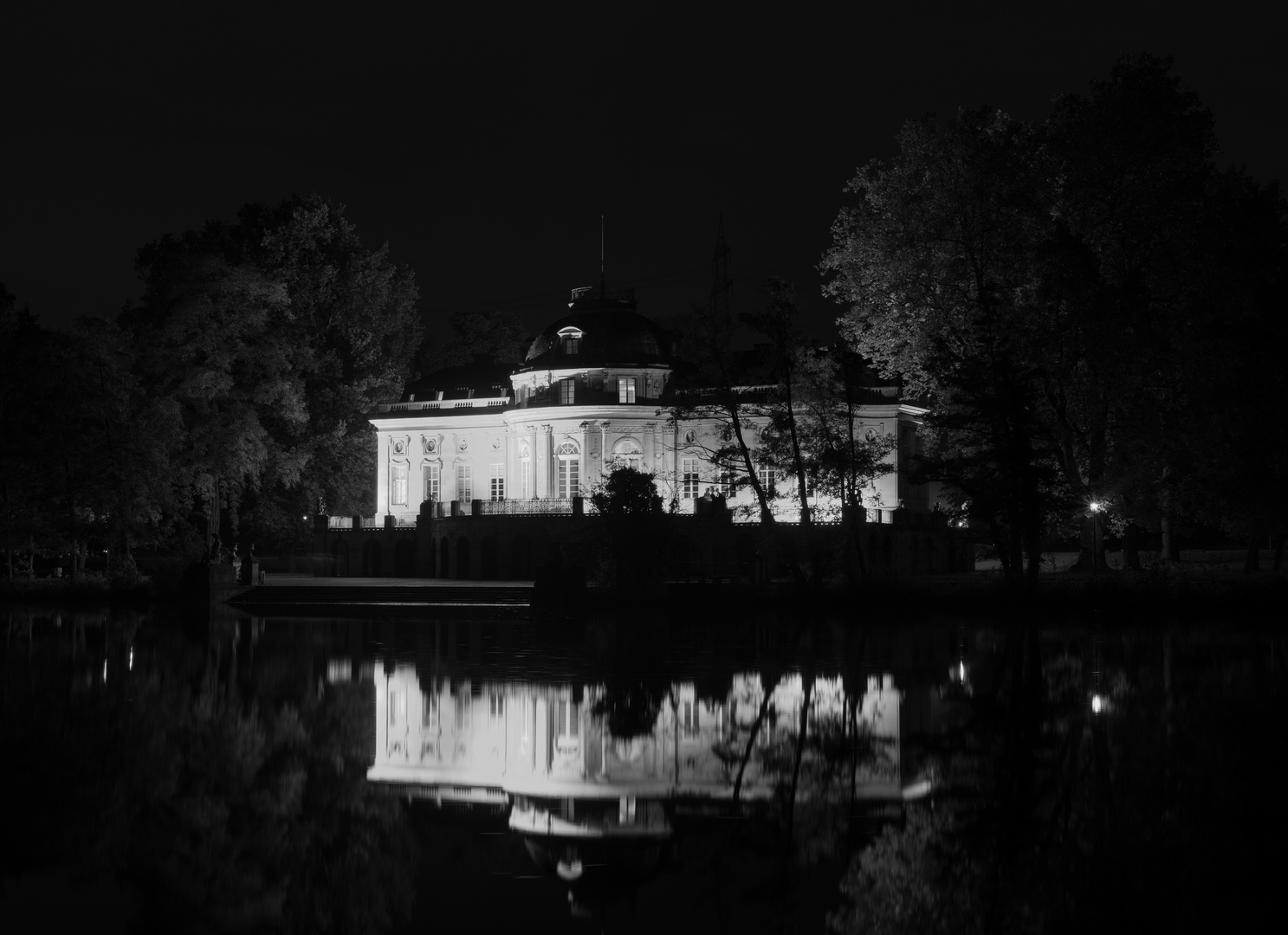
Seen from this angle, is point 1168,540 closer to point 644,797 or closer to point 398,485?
point 398,485

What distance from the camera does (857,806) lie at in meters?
11.1

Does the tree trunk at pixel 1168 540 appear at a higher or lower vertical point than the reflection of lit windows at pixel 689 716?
higher

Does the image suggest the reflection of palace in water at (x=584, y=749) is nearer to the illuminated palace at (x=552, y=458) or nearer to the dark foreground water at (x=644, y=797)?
the dark foreground water at (x=644, y=797)

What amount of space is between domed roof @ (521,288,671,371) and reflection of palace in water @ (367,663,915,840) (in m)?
47.7

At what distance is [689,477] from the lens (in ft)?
219

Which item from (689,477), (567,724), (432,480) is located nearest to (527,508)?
(689,477)

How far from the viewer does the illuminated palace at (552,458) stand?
5981 cm

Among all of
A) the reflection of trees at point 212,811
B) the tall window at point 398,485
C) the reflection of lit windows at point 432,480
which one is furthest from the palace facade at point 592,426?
the reflection of trees at point 212,811

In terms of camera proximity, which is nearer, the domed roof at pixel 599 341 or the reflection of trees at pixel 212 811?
the reflection of trees at pixel 212 811

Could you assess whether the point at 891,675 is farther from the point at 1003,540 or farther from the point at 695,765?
the point at 1003,540

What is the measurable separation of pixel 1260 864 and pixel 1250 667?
1418 centimetres

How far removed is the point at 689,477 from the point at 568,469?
5467 millimetres

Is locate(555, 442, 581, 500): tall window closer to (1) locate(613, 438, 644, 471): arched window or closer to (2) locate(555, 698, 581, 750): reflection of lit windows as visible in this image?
(1) locate(613, 438, 644, 471): arched window

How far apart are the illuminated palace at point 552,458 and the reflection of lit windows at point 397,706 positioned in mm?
36861
